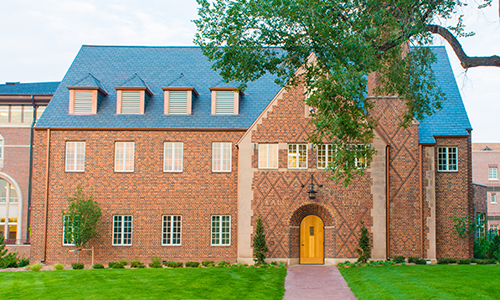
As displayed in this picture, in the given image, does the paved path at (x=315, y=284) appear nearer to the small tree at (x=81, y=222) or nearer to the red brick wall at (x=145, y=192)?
the red brick wall at (x=145, y=192)

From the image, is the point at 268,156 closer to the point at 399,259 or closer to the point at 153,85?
the point at 399,259

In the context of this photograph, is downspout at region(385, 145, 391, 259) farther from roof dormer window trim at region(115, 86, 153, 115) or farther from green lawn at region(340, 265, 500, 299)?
roof dormer window trim at region(115, 86, 153, 115)

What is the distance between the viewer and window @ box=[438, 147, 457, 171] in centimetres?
2323

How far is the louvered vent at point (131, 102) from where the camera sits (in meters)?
24.3

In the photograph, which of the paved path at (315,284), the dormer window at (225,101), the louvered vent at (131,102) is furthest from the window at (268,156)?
the louvered vent at (131,102)

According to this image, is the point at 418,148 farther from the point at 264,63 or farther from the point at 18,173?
the point at 18,173

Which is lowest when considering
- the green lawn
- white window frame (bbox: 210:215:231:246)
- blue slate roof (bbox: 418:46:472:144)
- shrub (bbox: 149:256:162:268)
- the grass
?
shrub (bbox: 149:256:162:268)

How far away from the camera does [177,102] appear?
2444 cm

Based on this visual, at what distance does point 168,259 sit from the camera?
2262 centimetres

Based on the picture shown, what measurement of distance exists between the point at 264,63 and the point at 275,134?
649 cm

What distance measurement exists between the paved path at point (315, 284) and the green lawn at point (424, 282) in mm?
394

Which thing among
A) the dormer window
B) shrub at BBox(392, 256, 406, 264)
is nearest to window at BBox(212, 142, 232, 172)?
the dormer window

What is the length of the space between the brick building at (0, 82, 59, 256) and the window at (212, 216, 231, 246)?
63.2ft

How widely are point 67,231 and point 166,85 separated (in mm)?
9677
